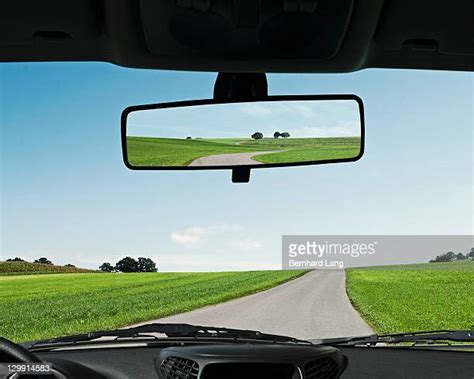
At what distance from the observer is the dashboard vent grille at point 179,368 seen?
3254 millimetres

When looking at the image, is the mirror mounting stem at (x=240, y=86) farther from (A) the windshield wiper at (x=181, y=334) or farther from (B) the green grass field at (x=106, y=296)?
(B) the green grass field at (x=106, y=296)

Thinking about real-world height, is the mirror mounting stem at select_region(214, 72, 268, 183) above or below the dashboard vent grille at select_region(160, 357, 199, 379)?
above

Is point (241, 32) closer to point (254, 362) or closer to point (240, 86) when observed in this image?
point (240, 86)

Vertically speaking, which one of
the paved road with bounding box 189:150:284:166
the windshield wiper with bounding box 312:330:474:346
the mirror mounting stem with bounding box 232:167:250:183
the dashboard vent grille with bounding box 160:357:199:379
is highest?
the paved road with bounding box 189:150:284:166

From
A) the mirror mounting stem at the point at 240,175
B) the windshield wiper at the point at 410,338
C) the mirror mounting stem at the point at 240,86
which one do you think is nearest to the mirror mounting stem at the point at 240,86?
the mirror mounting stem at the point at 240,86

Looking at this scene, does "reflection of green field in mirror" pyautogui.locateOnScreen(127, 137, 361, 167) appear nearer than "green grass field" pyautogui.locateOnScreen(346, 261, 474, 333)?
Yes

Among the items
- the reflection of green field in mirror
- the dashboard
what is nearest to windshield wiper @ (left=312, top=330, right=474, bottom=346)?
the dashboard

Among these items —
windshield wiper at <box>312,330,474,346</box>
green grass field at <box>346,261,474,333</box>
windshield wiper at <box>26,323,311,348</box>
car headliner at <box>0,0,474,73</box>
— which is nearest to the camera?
car headliner at <box>0,0,474,73</box>

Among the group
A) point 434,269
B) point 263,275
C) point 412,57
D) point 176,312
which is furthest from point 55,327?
point 434,269

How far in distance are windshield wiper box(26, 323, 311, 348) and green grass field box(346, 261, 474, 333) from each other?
774 centimetres

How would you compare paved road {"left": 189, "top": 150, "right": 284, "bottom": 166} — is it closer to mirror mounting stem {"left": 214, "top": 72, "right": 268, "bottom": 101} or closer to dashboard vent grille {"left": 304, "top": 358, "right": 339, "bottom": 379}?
mirror mounting stem {"left": 214, "top": 72, "right": 268, "bottom": 101}

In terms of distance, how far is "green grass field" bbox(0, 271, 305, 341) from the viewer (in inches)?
508

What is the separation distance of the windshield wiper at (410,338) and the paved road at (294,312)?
4357 millimetres

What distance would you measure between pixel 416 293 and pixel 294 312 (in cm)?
901
